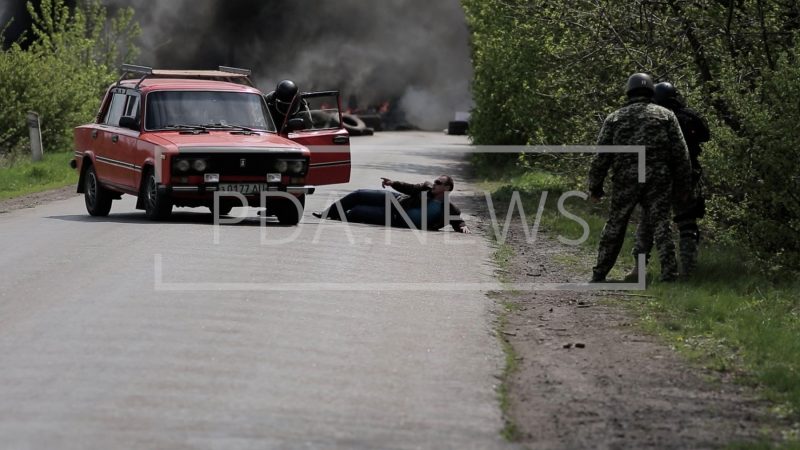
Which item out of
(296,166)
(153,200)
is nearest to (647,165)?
(296,166)

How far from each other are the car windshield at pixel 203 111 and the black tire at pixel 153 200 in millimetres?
747

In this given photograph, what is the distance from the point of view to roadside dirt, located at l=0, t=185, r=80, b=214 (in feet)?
69.3

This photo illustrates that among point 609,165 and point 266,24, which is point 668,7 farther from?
point 266,24

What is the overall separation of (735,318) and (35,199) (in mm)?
14384

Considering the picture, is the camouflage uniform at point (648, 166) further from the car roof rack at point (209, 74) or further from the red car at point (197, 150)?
the car roof rack at point (209, 74)

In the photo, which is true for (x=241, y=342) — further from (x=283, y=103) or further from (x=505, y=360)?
(x=283, y=103)

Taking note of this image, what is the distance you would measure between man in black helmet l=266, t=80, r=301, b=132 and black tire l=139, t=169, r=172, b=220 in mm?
2344

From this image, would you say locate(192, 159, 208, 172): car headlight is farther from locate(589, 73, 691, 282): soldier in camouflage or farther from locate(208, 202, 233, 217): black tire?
locate(589, 73, 691, 282): soldier in camouflage

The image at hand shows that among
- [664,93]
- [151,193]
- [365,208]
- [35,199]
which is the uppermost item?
[664,93]

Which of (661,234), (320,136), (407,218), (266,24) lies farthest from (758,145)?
(266,24)

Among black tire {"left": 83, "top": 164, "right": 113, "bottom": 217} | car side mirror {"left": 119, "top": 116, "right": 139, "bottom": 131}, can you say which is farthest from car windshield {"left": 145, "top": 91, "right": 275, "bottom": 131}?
black tire {"left": 83, "top": 164, "right": 113, "bottom": 217}

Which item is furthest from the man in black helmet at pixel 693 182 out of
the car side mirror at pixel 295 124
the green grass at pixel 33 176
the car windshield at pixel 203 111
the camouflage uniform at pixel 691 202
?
the green grass at pixel 33 176

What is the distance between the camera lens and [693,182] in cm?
1302

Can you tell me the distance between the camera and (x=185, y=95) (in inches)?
704
